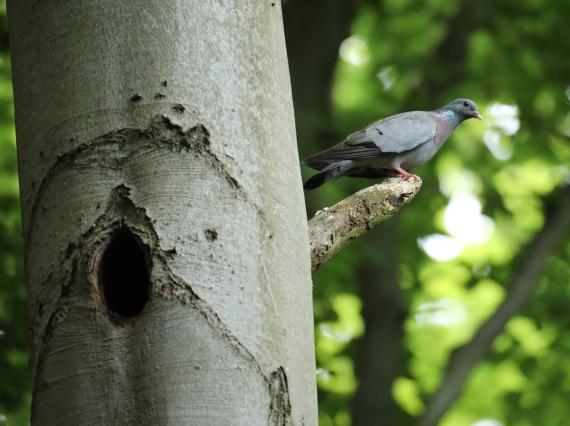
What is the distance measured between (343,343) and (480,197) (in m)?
1.71

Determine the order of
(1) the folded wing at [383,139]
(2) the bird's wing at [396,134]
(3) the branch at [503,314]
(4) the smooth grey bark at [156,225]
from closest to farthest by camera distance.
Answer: (4) the smooth grey bark at [156,225], (1) the folded wing at [383,139], (2) the bird's wing at [396,134], (3) the branch at [503,314]

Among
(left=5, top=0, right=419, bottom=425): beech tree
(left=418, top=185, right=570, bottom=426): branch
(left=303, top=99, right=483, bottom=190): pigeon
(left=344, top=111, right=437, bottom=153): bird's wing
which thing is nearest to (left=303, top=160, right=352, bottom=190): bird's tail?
(left=303, top=99, right=483, bottom=190): pigeon

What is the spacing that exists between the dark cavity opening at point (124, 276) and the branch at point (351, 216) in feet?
2.23

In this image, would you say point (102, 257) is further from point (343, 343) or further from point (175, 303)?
point (343, 343)

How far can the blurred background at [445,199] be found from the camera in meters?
6.66

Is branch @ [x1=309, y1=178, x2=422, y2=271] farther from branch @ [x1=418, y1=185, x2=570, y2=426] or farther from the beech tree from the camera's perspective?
branch @ [x1=418, y1=185, x2=570, y2=426]

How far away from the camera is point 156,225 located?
6.07 ft

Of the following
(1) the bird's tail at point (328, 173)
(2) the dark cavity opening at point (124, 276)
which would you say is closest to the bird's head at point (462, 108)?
(1) the bird's tail at point (328, 173)

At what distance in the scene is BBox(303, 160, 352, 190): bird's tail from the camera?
4125mm

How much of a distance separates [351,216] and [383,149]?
1823mm

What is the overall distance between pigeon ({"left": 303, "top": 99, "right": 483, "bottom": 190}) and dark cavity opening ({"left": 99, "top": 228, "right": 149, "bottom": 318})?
2171 mm

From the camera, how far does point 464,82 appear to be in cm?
737

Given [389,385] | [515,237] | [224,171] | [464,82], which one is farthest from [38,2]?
[515,237]

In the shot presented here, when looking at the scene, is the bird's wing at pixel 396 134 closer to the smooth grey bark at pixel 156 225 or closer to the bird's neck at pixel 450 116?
the bird's neck at pixel 450 116
